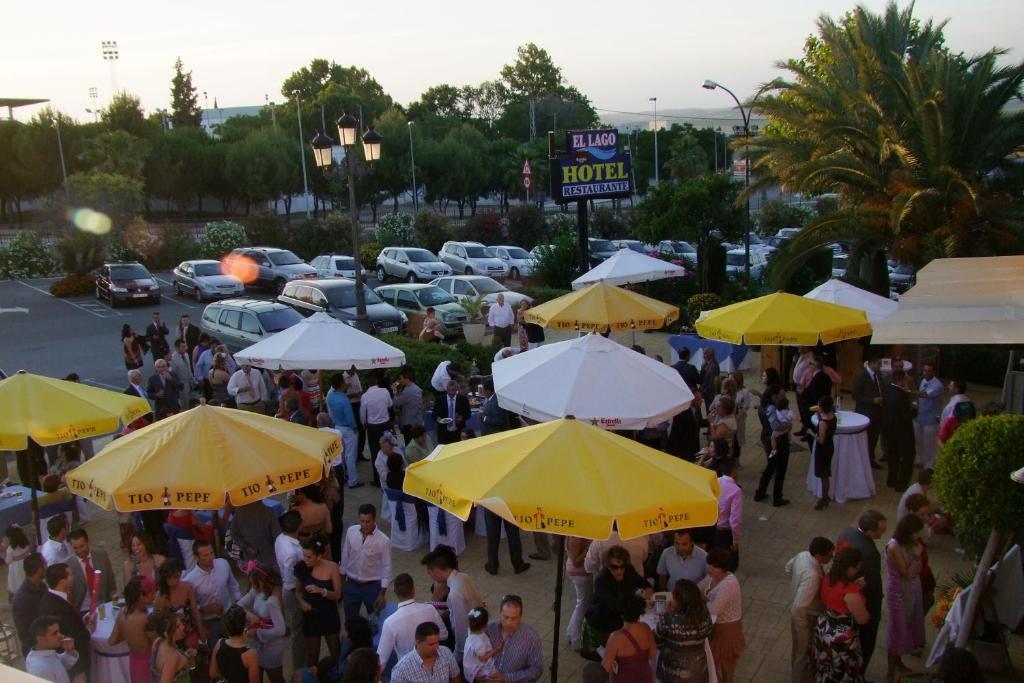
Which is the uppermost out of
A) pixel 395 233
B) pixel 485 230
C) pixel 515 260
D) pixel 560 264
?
pixel 395 233

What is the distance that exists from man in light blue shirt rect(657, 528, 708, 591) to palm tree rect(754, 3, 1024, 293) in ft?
41.1

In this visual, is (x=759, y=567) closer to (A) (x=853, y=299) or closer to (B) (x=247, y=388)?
(A) (x=853, y=299)

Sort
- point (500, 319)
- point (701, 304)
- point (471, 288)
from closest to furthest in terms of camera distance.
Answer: point (500, 319) < point (701, 304) < point (471, 288)

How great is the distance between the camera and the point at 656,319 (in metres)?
14.3

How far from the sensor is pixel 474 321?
22.8 m

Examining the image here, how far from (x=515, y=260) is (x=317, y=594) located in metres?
30.4

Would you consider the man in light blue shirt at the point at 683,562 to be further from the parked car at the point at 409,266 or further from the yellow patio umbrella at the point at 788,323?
the parked car at the point at 409,266

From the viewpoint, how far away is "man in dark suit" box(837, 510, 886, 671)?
6762 millimetres

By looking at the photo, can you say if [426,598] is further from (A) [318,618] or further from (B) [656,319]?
(B) [656,319]

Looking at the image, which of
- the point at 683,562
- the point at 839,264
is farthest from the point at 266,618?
the point at 839,264

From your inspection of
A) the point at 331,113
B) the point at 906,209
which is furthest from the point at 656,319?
the point at 331,113

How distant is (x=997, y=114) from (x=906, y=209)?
3.39m

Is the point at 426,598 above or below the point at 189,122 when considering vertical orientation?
below

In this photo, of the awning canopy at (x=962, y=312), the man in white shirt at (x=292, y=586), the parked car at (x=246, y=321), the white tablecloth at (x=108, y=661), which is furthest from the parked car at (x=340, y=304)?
the awning canopy at (x=962, y=312)
